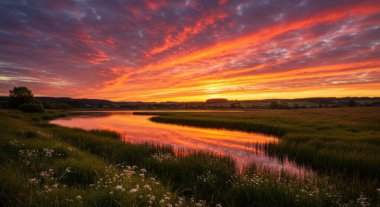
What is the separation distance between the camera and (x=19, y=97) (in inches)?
3351

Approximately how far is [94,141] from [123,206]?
16.1 m

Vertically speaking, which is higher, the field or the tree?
the tree

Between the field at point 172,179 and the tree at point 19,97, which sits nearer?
the field at point 172,179

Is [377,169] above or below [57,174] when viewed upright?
below

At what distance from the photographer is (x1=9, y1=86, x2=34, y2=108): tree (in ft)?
277

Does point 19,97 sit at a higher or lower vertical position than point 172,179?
higher

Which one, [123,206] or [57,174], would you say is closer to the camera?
[123,206]

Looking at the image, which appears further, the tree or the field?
the tree

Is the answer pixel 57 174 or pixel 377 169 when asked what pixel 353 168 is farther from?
pixel 57 174

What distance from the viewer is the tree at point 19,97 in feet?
277

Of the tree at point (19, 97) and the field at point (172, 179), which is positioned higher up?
the tree at point (19, 97)

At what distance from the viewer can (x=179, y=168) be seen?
38.9 ft

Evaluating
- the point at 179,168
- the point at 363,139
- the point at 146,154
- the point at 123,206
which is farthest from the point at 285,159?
the point at 123,206

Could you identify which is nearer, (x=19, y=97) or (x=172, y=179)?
(x=172, y=179)
